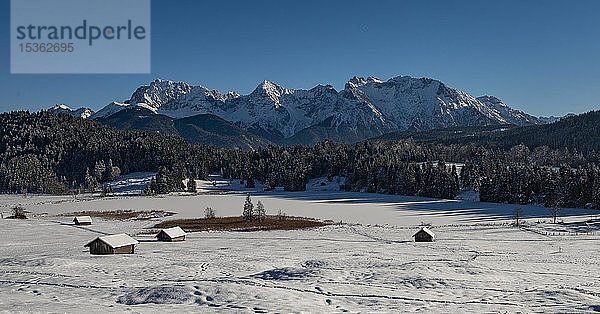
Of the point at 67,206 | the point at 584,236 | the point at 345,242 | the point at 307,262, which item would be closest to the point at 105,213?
the point at 67,206

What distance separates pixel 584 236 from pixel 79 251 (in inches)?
2853

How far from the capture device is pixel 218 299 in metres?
32.4

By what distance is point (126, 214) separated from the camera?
5207 inches

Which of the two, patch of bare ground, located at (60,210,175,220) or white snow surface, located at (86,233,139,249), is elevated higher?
white snow surface, located at (86,233,139,249)

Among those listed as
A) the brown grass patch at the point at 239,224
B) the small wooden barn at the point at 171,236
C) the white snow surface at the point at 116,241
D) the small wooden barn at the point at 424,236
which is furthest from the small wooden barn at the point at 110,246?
the small wooden barn at the point at 424,236

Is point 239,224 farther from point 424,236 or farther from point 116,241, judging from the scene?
point 116,241

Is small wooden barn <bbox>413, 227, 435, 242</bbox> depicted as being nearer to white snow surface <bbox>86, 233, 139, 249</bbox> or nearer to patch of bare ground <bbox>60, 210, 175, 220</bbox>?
white snow surface <bbox>86, 233, 139, 249</bbox>

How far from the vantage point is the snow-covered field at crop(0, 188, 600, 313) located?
32094mm

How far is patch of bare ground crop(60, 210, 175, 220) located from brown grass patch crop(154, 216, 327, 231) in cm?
1427

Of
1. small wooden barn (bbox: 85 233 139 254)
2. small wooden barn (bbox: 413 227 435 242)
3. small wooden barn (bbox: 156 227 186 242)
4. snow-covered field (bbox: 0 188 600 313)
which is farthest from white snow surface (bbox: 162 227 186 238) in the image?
small wooden barn (bbox: 413 227 435 242)

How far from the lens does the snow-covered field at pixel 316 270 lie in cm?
3209

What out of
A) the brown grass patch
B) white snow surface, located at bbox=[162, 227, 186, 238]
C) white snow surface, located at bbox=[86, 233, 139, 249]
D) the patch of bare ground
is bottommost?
the brown grass patch

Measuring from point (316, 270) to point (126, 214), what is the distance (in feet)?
324

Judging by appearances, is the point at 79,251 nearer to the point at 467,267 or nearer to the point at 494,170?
the point at 467,267
